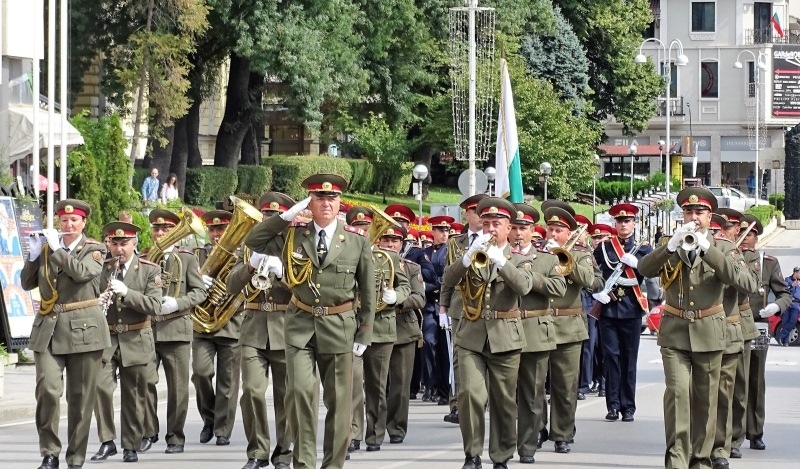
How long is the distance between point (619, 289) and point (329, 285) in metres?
5.57

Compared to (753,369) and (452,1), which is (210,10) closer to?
(452,1)

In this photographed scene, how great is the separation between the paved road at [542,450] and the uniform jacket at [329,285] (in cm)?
180

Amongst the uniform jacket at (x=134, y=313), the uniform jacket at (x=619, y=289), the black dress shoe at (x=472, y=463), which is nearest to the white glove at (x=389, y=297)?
the uniform jacket at (x=134, y=313)

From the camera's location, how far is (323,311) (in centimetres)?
1155

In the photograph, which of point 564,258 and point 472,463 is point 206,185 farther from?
point 472,463

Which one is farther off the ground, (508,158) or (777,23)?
(777,23)

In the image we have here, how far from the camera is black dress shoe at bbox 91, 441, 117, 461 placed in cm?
1341

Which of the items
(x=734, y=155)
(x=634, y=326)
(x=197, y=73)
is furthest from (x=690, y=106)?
(x=634, y=326)

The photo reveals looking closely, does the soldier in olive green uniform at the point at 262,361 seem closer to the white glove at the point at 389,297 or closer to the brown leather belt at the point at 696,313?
the white glove at the point at 389,297

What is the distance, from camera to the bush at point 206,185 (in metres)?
45.9

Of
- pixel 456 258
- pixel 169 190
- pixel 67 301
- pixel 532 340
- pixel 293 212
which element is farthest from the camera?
pixel 169 190

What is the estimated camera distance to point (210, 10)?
4291 cm

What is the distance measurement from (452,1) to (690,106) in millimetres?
41079

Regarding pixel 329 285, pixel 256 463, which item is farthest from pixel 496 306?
pixel 256 463
